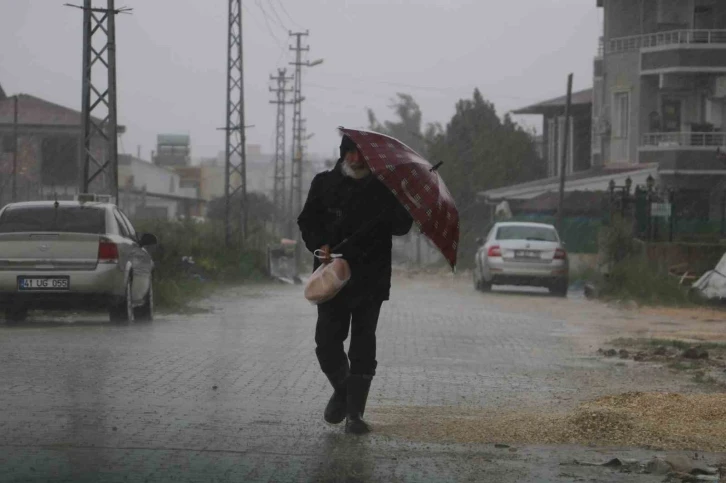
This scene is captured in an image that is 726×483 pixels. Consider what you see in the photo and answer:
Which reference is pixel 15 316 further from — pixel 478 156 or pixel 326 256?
pixel 478 156

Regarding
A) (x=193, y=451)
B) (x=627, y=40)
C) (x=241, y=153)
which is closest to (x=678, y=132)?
(x=627, y=40)

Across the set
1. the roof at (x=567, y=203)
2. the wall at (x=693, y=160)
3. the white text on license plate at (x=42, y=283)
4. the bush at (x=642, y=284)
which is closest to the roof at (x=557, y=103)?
the roof at (x=567, y=203)

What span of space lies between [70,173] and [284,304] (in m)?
47.1

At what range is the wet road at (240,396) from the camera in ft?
23.9

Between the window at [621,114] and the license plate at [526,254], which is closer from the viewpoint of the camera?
the license plate at [526,254]

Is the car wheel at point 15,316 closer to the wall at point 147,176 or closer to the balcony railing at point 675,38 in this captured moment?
the balcony railing at point 675,38

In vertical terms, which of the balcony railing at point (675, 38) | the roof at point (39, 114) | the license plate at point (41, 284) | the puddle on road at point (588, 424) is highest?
the balcony railing at point (675, 38)

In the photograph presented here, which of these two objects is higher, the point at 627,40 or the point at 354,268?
the point at 627,40

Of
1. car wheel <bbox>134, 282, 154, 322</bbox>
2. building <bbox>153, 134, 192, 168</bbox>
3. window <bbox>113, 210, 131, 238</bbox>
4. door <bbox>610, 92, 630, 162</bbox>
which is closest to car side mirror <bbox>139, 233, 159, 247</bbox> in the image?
window <bbox>113, 210, 131, 238</bbox>

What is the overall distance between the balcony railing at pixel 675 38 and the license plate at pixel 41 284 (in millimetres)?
32658

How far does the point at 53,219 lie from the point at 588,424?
1091cm

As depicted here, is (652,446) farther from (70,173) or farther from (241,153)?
(70,173)

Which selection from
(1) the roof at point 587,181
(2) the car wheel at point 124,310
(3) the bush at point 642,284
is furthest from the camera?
(1) the roof at point 587,181

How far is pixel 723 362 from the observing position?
14.5m
